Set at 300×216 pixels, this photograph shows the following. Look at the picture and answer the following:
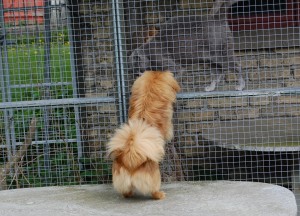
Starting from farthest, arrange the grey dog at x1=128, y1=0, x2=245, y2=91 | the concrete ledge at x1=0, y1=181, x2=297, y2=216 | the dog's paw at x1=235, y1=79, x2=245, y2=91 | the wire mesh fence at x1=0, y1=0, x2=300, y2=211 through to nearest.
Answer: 1. the dog's paw at x1=235, y1=79, x2=245, y2=91
2. the grey dog at x1=128, y1=0, x2=245, y2=91
3. the wire mesh fence at x1=0, y1=0, x2=300, y2=211
4. the concrete ledge at x1=0, y1=181, x2=297, y2=216

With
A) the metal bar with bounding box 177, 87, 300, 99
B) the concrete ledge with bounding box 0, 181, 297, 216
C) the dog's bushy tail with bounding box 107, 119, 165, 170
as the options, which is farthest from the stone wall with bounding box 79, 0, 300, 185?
the dog's bushy tail with bounding box 107, 119, 165, 170

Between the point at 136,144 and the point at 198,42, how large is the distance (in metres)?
1.55

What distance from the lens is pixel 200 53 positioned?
457 cm

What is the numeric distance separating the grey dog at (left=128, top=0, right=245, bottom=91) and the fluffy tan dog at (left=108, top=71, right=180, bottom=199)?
0.86 metres

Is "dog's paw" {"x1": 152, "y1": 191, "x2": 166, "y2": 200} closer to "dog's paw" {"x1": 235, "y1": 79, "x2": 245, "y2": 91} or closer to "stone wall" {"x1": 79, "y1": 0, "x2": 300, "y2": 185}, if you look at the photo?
"stone wall" {"x1": 79, "y1": 0, "x2": 300, "y2": 185}

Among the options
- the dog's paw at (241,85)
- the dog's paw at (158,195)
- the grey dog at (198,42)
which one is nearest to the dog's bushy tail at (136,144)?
the dog's paw at (158,195)

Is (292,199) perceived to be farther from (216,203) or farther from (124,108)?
(124,108)

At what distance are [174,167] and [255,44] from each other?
5.27 ft

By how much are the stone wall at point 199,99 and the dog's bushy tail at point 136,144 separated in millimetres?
1557

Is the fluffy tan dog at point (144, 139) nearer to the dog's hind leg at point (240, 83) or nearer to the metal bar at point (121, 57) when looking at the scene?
the metal bar at point (121, 57)

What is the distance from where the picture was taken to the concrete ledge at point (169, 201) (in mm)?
3207

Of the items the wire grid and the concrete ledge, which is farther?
the wire grid

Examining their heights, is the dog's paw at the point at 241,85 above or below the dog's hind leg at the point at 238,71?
below

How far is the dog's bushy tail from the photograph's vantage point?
3320mm
